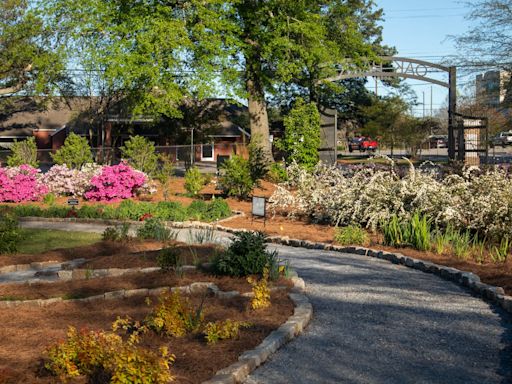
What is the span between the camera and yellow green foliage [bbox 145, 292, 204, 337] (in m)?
6.50

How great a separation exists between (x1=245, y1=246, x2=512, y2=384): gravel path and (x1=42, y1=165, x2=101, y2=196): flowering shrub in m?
13.8

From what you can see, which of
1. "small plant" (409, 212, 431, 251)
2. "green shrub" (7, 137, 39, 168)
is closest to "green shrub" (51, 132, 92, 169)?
"green shrub" (7, 137, 39, 168)

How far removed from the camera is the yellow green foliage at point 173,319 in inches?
256

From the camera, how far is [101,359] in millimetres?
5297

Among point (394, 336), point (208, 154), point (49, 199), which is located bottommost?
point (394, 336)

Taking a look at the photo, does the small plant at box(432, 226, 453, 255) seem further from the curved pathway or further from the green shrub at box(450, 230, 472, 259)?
the curved pathway

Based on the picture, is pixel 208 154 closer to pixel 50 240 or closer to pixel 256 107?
pixel 256 107

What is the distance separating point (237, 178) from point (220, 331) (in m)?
14.6

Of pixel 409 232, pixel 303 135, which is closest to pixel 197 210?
pixel 409 232

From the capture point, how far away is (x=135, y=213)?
1747 centimetres

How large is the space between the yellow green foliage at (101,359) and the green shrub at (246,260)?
12.4 feet

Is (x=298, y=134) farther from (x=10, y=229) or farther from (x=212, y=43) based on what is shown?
(x=10, y=229)

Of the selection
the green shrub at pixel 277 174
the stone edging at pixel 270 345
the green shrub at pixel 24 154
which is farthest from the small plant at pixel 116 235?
the green shrub at pixel 24 154

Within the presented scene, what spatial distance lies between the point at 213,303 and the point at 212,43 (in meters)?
21.2
